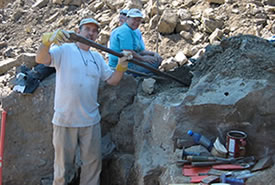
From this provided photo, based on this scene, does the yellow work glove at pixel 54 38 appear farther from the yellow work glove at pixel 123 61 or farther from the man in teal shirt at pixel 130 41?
the man in teal shirt at pixel 130 41

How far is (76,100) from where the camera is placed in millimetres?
3520

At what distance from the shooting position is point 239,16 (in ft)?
24.8

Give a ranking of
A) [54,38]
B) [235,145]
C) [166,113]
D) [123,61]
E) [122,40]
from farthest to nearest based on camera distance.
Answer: [122,40] → [123,61] → [166,113] → [54,38] → [235,145]

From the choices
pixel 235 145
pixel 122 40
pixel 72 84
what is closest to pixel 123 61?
pixel 72 84

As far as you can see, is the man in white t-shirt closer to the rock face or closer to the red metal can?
the rock face

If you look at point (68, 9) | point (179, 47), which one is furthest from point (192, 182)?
point (68, 9)

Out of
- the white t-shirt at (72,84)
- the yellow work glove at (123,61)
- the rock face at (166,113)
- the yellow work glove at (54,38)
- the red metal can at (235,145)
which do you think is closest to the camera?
the red metal can at (235,145)

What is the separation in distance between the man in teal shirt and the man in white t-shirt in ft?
2.82

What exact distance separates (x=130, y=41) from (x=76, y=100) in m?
1.50

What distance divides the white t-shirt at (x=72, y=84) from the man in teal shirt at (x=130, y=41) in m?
1.08

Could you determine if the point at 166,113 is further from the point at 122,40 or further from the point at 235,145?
the point at 122,40

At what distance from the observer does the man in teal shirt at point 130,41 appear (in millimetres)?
4613

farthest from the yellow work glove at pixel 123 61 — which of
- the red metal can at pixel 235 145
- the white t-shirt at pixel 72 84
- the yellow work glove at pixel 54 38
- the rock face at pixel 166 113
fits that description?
the red metal can at pixel 235 145

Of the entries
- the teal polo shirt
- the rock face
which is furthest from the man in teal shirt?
the rock face
